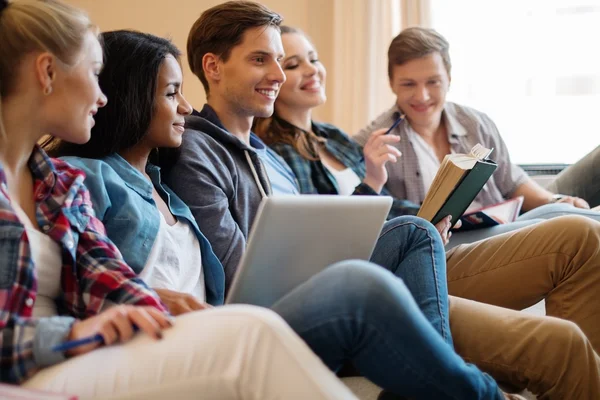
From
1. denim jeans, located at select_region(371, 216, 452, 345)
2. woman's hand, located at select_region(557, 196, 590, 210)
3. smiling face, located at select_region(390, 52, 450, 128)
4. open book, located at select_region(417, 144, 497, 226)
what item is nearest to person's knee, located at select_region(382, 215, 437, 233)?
denim jeans, located at select_region(371, 216, 452, 345)

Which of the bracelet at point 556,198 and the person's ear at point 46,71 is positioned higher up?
the person's ear at point 46,71

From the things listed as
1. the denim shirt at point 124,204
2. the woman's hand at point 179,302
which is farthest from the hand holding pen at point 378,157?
the woman's hand at point 179,302

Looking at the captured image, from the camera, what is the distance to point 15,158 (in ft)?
3.76

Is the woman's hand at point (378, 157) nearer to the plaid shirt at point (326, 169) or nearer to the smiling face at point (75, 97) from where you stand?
the plaid shirt at point (326, 169)

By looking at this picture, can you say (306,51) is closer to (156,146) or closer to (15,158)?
(156,146)

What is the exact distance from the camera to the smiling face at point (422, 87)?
2.40m

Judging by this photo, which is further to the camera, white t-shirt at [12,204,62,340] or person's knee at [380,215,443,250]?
person's knee at [380,215,443,250]

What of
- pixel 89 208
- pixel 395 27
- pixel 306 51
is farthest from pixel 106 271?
pixel 395 27

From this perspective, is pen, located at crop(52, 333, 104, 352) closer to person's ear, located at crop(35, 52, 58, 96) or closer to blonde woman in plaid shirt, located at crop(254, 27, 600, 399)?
person's ear, located at crop(35, 52, 58, 96)

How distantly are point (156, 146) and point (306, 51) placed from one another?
903 millimetres

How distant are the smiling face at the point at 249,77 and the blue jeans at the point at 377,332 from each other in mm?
839

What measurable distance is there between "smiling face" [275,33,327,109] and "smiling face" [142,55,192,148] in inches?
28.3

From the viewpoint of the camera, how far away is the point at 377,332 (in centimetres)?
108

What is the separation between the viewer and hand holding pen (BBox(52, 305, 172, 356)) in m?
0.99
